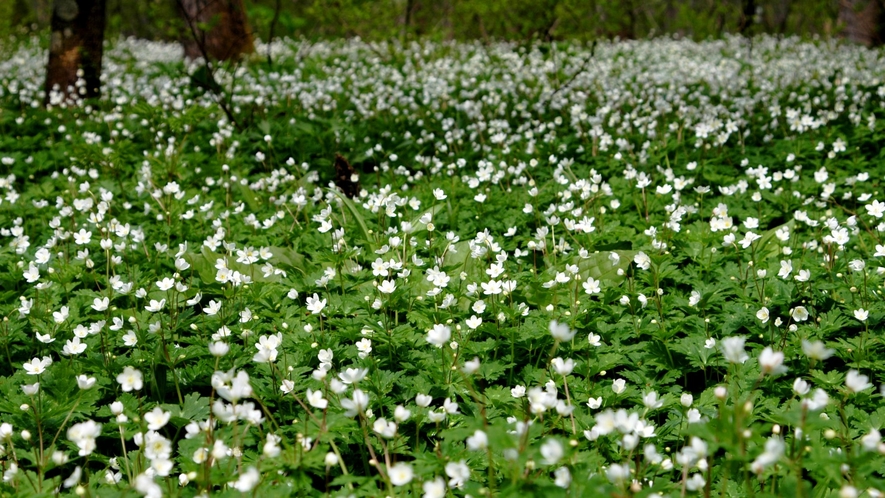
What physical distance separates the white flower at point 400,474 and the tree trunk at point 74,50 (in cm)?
864

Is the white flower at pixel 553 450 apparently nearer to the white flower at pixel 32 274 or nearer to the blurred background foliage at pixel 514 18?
the white flower at pixel 32 274

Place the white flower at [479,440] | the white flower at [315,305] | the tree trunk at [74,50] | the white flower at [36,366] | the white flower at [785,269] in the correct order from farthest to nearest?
the tree trunk at [74,50], the white flower at [785,269], the white flower at [315,305], the white flower at [36,366], the white flower at [479,440]

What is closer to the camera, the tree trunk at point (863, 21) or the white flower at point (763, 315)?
the white flower at point (763, 315)

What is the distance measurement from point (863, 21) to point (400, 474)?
16616 mm

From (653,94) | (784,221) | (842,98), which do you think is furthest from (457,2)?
(784,221)

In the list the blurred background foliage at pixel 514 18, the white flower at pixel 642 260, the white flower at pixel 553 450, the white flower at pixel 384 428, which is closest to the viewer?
the white flower at pixel 553 450

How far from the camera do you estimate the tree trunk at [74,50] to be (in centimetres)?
906

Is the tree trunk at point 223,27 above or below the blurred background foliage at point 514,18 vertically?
below

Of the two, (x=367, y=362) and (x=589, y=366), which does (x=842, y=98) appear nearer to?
(x=589, y=366)

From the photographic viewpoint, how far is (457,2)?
1773 cm

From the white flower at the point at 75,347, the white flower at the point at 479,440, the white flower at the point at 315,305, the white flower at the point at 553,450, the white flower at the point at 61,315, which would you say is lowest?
the white flower at the point at 61,315

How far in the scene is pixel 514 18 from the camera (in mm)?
15367

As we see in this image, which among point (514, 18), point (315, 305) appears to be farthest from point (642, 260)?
point (514, 18)

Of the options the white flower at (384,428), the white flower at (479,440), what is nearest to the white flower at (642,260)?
the white flower at (384,428)
